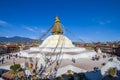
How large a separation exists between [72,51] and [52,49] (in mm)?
3169

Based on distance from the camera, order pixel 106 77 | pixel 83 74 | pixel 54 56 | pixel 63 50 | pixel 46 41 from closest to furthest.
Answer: pixel 106 77, pixel 83 74, pixel 54 56, pixel 63 50, pixel 46 41

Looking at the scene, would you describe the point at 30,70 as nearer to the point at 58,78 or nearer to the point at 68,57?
the point at 58,78

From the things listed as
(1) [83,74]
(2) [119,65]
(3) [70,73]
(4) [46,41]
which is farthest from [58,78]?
(4) [46,41]

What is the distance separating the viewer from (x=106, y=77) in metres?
14.5

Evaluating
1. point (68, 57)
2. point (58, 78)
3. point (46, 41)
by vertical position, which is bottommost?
point (58, 78)

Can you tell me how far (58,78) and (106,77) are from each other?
415cm

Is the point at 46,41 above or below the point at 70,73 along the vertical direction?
above

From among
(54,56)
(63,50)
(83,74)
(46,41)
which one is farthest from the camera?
(46,41)

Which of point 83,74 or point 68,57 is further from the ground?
point 68,57

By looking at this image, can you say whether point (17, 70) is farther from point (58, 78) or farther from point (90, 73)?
point (90, 73)

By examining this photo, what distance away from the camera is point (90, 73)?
15.4 metres

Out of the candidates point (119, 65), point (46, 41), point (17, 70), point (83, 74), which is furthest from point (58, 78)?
point (46, 41)

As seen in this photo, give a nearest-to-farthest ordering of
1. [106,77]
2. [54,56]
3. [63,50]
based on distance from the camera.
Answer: [106,77], [54,56], [63,50]

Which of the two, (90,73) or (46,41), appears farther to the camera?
(46,41)
